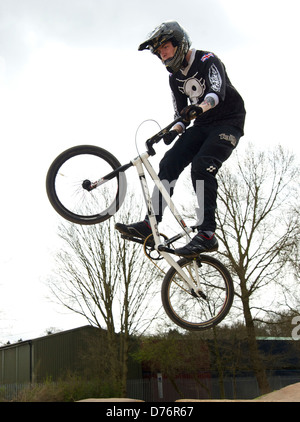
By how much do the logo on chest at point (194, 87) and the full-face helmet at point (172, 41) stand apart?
20 cm

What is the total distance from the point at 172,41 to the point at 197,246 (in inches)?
87.9

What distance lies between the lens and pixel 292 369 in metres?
31.0

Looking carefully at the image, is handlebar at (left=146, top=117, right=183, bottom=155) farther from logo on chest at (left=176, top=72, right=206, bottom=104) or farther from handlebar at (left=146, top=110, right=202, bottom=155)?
logo on chest at (left=176, top=72, right=206, bottom=104)

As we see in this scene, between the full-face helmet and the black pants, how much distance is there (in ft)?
2.59

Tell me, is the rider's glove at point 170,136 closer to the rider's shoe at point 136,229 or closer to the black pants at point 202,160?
the black pants at point 202,160

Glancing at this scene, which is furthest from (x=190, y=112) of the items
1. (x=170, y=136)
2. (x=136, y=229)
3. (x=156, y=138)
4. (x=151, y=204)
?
(x=136, y=229)

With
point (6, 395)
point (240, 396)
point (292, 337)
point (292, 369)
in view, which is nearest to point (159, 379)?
point (240, 396)

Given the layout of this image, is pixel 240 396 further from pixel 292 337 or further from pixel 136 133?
pixel 136 133

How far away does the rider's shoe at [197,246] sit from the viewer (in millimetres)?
4719

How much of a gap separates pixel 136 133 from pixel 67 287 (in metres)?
20.6

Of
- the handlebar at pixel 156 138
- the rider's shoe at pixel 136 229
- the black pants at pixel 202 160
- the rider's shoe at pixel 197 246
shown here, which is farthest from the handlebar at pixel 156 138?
the rider's shoe at pixel 197 246

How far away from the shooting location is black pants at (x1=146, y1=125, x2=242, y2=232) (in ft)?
15.9

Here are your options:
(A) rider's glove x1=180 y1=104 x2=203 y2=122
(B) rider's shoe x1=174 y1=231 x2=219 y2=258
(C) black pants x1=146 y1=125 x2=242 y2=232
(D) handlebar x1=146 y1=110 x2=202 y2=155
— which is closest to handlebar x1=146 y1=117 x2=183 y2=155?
(D) handlebar x1=146 y1=110 x2=202 y2=155

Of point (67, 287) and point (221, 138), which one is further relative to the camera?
point (67, 287)
